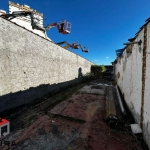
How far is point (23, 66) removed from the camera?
13.8ft

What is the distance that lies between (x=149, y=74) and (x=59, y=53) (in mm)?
5873

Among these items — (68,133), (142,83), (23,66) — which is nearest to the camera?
(142,83)

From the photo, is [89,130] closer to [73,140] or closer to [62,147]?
[73,140]

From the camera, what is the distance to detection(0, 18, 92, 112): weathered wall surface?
11.4ft

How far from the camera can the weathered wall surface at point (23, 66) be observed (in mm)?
3461

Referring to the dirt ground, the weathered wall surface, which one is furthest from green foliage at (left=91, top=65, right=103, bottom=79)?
the dirt ground

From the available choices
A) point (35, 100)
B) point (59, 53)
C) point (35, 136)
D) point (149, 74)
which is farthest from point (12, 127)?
point (59, 53)

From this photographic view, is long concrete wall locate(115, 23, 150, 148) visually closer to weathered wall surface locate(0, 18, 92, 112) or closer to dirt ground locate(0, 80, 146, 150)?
dirt ground locate(0, 80, 146, 150)

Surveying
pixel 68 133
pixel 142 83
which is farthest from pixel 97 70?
pixel 68 133

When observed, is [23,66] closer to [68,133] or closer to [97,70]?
[68,133]

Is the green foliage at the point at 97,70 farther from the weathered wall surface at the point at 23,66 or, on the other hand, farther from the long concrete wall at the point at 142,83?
the long concrete wall at the point at 142,83

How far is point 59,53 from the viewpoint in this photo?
7137mm

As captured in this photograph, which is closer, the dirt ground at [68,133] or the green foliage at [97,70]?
the dirt ground at [68,133]

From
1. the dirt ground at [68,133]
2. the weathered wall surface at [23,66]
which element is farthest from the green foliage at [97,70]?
the dirt ground at [68,133]
